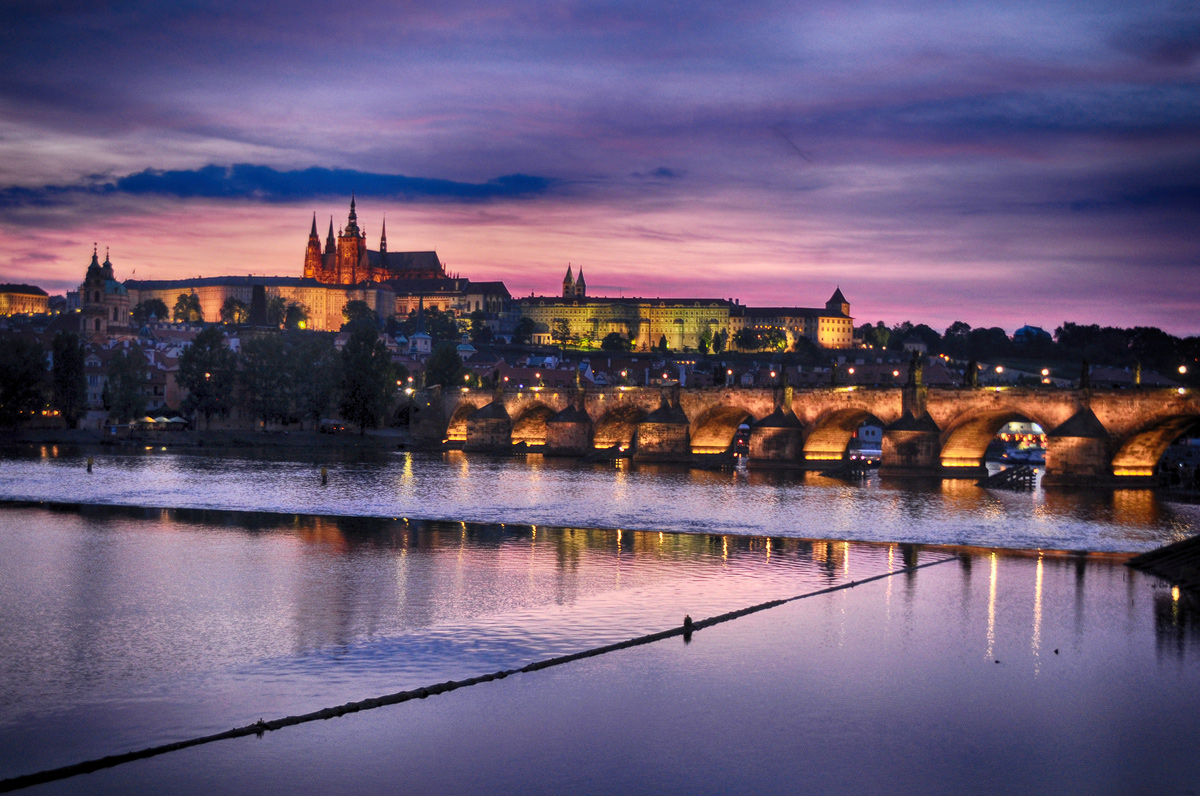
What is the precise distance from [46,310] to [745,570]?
198 metres

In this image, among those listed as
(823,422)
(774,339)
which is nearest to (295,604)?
(823,422)

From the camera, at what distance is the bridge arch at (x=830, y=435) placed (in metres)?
55.7

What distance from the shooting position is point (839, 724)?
12844mm

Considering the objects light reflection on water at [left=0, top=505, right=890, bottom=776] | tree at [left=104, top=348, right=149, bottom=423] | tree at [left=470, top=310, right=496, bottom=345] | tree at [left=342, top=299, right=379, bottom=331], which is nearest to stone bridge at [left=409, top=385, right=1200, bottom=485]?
tree at [left=104, top=348, right=149, bottom=423]

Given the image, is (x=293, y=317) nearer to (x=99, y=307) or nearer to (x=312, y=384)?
(x=99, y=307)

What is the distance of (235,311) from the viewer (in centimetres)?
18388

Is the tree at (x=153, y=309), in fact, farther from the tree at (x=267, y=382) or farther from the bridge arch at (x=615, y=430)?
the bridge arch at (x=615, y=430)

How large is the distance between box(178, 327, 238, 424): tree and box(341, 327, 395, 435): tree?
7.44 meters

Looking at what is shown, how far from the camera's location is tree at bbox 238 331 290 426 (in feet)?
241

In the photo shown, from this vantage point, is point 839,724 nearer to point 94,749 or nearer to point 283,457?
point 94,749

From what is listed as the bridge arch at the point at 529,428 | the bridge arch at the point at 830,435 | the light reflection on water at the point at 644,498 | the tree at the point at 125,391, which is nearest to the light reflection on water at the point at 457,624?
the light reflection on water at the point at 644,498

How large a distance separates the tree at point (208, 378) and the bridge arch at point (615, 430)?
82.8 ft

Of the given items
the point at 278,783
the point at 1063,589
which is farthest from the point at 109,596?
the point at 1063,589

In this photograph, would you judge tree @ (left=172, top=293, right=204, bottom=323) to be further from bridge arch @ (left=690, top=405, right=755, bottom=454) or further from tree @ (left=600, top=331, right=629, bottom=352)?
bridge arch @ (left=690, top=405, right=755, bottom=454)
